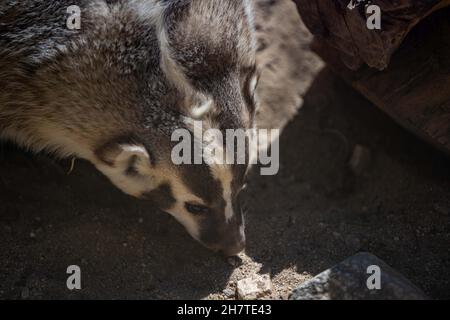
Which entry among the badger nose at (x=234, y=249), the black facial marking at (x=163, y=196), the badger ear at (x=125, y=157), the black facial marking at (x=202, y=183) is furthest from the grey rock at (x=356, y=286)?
the badger ear at (x=125, y=157)

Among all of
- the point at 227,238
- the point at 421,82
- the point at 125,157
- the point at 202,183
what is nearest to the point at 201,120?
the point at 202,183

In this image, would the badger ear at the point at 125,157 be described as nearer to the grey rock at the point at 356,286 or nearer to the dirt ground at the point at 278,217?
the dirt ground at the point at 278,217

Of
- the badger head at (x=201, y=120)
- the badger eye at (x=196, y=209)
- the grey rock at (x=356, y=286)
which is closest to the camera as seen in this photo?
the grey rock at (x=356, y=286)

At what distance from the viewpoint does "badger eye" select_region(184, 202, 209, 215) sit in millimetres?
2611

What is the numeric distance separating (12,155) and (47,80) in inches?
26.2

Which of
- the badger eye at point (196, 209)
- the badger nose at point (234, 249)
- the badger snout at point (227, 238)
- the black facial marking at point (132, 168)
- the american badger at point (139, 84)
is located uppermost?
the american badger at point (139, 84)

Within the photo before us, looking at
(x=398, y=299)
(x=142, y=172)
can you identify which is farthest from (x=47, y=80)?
(x=398, y=299)

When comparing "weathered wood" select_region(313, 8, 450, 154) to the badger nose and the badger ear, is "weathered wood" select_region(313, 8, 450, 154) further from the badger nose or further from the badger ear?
the badger ear

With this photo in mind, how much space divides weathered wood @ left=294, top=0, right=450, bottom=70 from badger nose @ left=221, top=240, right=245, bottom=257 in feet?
3.34

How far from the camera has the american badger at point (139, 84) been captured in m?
2.41

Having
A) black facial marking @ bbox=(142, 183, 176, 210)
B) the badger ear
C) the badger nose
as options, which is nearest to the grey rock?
the badger nose

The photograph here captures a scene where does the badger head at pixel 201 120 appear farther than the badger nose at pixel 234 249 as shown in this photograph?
No

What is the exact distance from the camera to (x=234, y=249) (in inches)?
106

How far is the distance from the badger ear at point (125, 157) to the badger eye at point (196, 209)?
0.27 m
